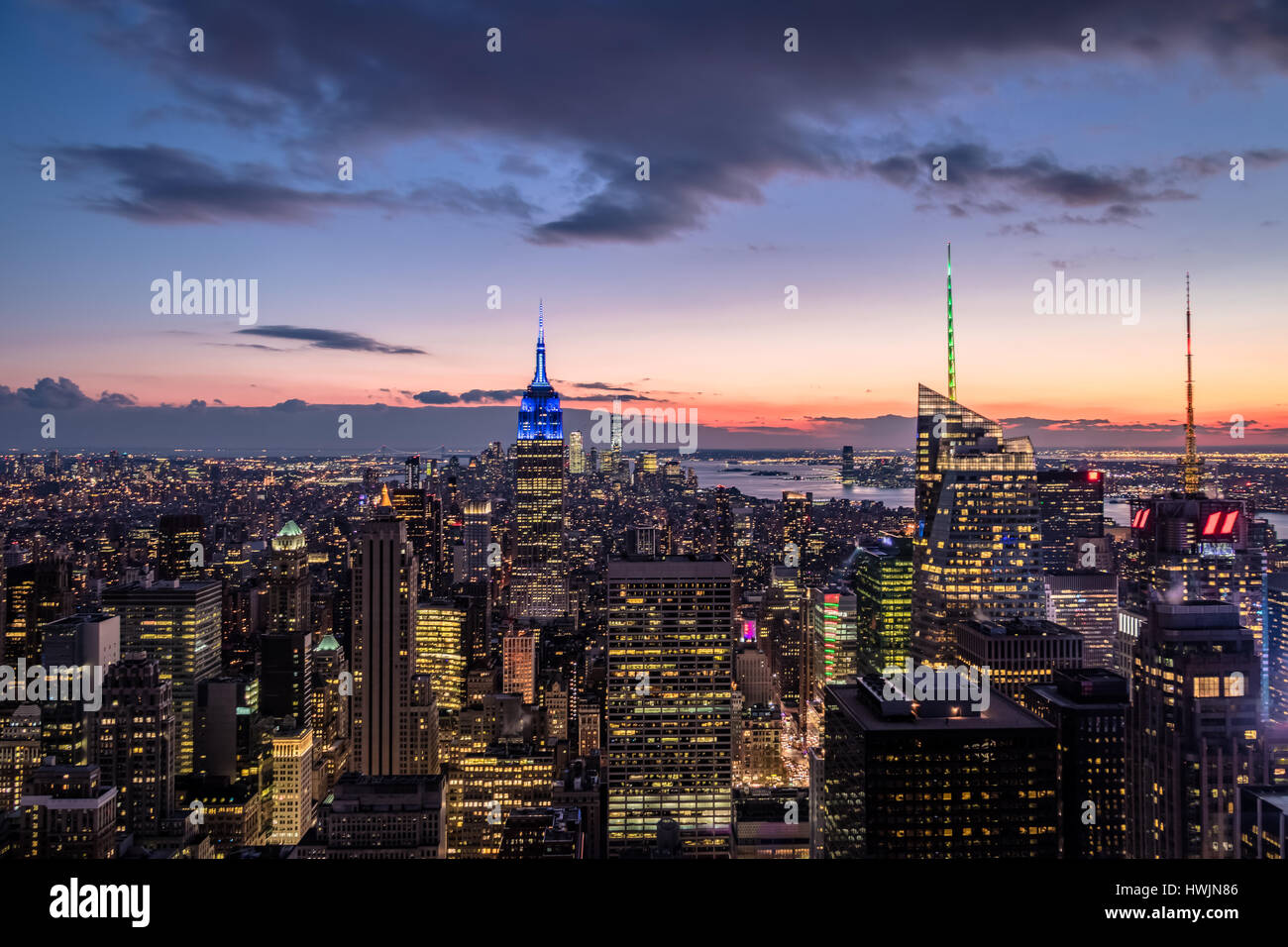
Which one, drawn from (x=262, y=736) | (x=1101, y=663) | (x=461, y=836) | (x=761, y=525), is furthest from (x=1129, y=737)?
(x=761, y=525)

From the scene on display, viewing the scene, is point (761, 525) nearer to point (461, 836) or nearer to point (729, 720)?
point (729, 720)

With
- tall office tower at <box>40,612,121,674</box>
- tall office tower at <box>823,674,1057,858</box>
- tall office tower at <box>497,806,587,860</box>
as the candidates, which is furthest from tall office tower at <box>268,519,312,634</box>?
tall office tower at <box>823,674,1057,858</box>

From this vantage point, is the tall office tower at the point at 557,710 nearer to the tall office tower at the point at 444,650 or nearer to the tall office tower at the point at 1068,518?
the tall office tower at the point at 444,650

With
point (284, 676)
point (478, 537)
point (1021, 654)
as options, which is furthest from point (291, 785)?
point (478, 537)

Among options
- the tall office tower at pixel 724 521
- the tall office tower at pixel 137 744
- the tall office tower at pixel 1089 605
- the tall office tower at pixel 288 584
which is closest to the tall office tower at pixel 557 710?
the tall office tower at pixel 288 584

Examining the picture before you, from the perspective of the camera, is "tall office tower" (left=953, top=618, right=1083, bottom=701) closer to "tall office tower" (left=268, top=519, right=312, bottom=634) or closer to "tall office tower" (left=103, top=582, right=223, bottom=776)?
"tall office tower" (left=103, top=582, right=223, bottom=776)
